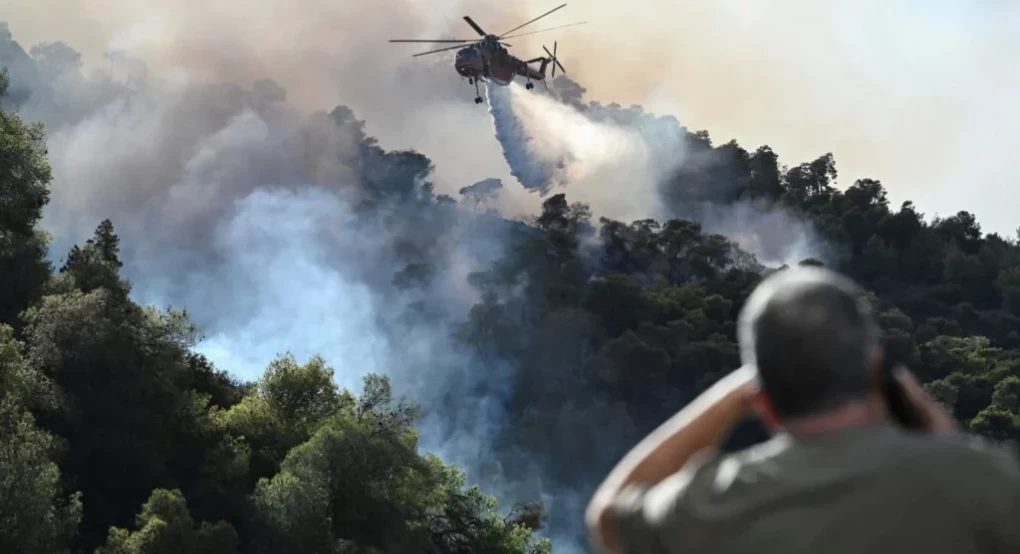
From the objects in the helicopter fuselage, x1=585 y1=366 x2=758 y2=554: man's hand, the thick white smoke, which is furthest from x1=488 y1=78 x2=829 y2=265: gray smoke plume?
x1=585 y1=366 x2=758 y2=554: man's hand

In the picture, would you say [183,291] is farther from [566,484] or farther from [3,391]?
[3,391]

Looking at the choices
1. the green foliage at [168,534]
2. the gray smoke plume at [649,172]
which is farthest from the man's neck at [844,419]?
the gray smoke plume at [649,172]

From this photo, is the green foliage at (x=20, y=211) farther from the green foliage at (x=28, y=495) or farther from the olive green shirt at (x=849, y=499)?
the olive green shirt at (x=849, y=499)

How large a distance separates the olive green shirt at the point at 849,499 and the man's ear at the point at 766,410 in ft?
0.21

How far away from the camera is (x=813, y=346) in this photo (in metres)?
2.75

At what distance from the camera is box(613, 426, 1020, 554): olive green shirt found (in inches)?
101

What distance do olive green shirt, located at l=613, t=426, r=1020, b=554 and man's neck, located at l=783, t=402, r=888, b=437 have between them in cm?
2

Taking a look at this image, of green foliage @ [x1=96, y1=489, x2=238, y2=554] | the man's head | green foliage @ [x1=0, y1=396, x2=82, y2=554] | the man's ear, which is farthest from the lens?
green foliage @ [x1=96, y1=489, x2=238, y2=554]

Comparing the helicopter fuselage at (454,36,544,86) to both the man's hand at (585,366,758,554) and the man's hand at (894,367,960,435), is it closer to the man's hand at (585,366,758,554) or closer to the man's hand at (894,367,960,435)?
the man's hand at (585,366,758,554)

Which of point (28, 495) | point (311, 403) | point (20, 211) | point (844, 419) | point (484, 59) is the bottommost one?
point (844, 419)

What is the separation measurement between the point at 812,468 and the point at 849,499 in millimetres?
104

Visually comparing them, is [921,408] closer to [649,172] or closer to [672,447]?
[672,447]

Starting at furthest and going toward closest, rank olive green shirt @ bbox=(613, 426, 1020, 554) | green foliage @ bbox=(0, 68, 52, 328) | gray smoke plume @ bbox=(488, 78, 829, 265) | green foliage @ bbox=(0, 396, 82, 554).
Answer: gray smoke plume @ bbox=(488, 78, 829, 265) < green foliage @ bbox=(0, 68, 52, 328) < green foliage @ bbox=(0, 396, 82, 554) < olive green shirt @ bbox=(613, 426, 1020, 554)

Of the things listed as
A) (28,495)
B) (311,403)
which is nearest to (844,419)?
(28,495)
